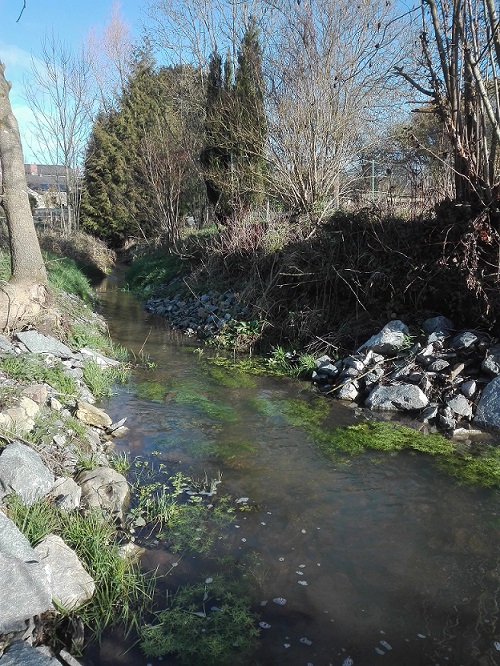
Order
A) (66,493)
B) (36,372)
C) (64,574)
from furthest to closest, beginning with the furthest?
(36,372), (66,493), (64,574)

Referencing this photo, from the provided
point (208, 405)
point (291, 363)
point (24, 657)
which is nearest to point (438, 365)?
point (291, 363)

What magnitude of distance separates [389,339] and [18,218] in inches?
236

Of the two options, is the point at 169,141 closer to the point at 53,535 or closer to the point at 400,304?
the point at 400,304

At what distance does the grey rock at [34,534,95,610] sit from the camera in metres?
3.27

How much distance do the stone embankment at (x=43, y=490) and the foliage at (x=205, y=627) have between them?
501 millimetres

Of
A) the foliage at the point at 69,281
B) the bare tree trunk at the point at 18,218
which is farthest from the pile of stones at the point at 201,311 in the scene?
the bare tree trunk at the point at 18,218

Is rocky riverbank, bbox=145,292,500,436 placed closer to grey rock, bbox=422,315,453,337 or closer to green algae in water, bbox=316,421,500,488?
grey rock, bbox=422,315,453,337

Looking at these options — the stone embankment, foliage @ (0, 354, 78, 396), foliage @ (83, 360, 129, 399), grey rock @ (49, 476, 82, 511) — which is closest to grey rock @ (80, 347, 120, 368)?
foliage @ (83, 360, 129, 399)

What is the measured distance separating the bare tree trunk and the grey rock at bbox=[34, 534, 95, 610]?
5.35 metres

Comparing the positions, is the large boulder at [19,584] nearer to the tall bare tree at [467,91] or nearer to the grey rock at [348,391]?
the grey rock at [348,391]

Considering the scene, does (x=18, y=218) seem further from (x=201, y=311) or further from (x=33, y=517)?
(x=33, y=517)

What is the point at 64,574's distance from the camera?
3377mm

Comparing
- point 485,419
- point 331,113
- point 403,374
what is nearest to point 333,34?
point 331,113

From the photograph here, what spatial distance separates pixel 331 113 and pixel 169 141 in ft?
32.0
